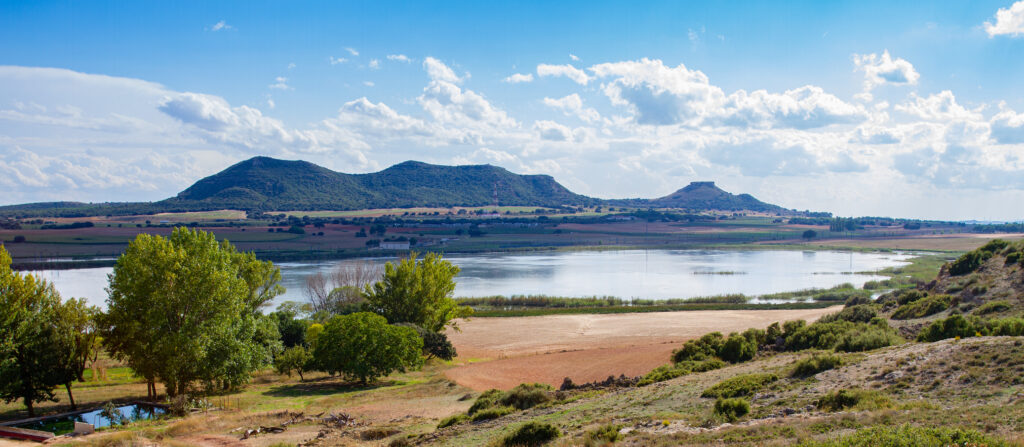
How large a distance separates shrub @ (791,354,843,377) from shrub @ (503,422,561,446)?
6.81 m

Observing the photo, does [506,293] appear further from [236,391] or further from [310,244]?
[310,244]

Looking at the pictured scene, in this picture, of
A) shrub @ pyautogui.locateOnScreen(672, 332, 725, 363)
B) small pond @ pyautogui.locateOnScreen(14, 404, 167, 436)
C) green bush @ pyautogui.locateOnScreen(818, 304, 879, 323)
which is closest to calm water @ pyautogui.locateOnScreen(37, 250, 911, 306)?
green bush @ pyautogui.locateOnScreen(818, 304, 879, 323)

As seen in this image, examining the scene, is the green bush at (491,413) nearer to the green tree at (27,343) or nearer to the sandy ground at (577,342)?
the sandy ground at (577,342)

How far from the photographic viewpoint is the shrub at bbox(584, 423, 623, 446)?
11089mm

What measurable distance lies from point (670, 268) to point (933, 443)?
254 feet

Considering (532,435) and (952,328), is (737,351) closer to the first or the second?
(952,328)

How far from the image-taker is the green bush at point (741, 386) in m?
14.4

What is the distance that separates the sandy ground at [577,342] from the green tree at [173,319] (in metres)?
8.69

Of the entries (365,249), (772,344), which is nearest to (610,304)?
(772,344)

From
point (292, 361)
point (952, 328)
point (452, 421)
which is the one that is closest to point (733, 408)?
point (452, 421)

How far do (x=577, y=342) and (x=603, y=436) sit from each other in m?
25.9

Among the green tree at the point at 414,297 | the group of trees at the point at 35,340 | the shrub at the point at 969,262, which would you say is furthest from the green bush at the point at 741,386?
the shrub at the point at 969,262

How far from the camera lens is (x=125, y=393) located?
20672mm

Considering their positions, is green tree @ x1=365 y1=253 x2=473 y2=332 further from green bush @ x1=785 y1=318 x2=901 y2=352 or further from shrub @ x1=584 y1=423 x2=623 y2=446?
shrub @ x1=584 y1=423 x2=623 y2=446
